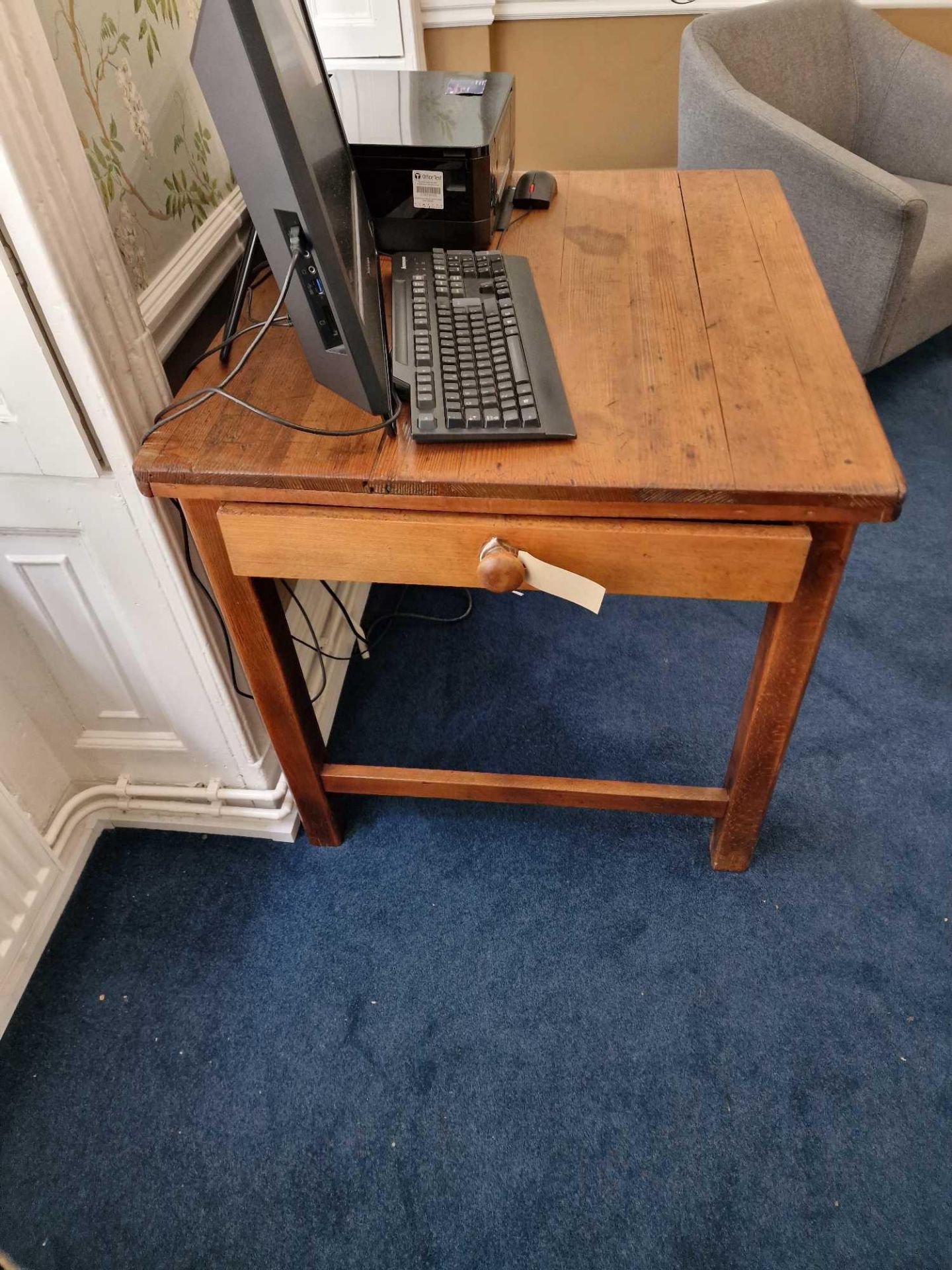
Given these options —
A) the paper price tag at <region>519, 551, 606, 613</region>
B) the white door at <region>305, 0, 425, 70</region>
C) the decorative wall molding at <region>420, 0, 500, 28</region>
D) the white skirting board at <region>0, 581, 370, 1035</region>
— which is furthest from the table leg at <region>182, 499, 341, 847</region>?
the decorative wall molding at <region>420, 0, 500, 28</region>

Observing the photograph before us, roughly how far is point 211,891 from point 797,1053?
0.89 m

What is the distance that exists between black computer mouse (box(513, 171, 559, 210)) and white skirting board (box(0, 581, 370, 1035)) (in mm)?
696

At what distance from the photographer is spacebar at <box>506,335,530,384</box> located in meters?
0.97

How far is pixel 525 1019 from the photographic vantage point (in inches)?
47.4

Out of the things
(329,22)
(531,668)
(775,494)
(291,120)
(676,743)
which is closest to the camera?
(291,120)

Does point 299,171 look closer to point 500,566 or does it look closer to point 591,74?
point 500,566

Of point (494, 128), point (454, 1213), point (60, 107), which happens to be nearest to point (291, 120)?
point (60, 107)

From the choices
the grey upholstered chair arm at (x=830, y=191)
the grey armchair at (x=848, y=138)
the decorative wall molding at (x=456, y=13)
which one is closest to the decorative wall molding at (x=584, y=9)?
the decorative wall molding at (x=456, y=13)

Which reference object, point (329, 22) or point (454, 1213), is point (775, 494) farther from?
point (329, 22)

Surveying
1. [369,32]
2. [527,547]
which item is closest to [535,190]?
[527,547]

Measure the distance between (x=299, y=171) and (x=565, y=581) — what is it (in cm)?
46

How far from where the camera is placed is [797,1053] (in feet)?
3.82

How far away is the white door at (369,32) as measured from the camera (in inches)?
84.0

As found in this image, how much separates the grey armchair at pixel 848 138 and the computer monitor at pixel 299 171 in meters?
1.24
